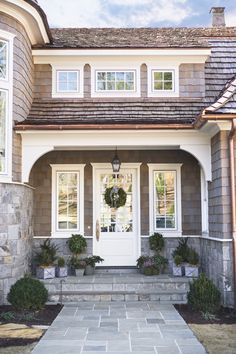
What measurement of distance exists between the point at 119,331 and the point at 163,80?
6033mm

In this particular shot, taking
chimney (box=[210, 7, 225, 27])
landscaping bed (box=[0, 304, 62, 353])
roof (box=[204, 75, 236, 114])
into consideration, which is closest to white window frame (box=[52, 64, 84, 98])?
roof (box=[204, 75, 236, 114])

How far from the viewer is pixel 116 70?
33.3 feet

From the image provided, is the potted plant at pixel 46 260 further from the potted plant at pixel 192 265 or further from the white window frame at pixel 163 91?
the white window frame at pixel 163 91

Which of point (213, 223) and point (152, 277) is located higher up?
point (213, 223)

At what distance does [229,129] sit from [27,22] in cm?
451

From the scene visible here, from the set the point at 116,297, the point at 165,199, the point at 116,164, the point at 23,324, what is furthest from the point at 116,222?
the point at 23,324

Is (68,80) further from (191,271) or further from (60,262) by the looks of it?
(191,271)

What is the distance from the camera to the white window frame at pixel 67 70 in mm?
9961

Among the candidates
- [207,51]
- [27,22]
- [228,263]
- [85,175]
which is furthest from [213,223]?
[27,22]

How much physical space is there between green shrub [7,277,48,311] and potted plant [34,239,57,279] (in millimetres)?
1337

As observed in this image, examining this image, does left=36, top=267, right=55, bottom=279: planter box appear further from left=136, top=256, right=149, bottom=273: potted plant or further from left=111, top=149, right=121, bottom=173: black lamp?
left=111, top=149, right=121, bottom=173: black lamp

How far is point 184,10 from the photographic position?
29266mm

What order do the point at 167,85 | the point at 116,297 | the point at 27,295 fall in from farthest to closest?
the point at 167,85
the point at 116,297
the point at 27,295

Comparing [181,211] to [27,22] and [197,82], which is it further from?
[27,22]
